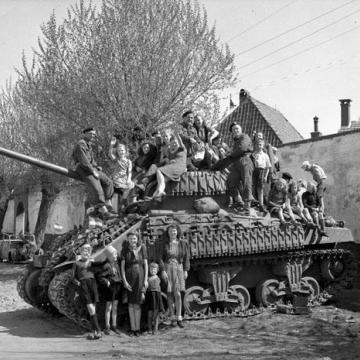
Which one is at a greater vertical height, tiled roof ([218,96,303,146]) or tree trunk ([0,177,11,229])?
tiled roof ([218,96,303,146])

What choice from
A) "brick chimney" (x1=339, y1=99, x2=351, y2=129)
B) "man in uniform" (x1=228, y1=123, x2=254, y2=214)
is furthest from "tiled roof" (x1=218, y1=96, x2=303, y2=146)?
"man in uniform" (x1=228, y1=123, x2=254, y2=214)

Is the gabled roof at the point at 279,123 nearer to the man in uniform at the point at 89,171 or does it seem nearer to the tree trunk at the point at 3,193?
the tree trunk at the point at 3,193

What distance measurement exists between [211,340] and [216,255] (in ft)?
6.50

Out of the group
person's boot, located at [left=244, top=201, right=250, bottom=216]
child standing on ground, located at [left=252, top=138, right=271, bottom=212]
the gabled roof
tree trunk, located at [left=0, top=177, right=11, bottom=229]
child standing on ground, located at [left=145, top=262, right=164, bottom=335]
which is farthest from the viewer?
the gabled roof

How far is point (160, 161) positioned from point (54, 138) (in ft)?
31.0

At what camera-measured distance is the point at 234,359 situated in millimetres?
7789

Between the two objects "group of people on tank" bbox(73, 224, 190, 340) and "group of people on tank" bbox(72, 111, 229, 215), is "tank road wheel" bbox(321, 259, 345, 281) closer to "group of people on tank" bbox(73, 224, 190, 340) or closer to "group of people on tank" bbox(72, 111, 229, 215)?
"group of people on tank" bbox(72, 111, 229, 215)

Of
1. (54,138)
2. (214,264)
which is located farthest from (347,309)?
(54,138)

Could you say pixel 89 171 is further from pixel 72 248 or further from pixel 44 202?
pixel 44 202

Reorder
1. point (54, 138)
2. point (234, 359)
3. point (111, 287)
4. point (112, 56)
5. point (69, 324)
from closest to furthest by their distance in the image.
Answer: point (234, 359) < point (111, 287) < point (69, 324) < point (112, 56) < point (54, 138)

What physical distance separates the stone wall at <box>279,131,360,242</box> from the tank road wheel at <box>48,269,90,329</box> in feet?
39.0

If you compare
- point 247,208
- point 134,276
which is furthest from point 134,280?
point 247,208

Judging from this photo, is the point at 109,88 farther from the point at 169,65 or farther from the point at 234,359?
the point at 234,359

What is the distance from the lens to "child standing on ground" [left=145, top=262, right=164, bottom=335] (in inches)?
388
